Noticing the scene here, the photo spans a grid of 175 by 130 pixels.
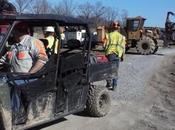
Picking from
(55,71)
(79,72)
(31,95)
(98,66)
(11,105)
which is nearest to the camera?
(11,105)

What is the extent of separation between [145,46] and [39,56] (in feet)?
88.9

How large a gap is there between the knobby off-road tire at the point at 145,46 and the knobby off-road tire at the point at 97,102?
80.4ft

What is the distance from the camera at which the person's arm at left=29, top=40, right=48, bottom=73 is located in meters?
7.58

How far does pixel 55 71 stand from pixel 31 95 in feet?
2.35

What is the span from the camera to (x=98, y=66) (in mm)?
9414

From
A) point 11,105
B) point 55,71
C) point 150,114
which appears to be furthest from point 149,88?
point 11,105

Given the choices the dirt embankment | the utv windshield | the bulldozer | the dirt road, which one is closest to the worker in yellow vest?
the utv windshield

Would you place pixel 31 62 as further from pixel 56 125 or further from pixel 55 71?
pixel 56 125

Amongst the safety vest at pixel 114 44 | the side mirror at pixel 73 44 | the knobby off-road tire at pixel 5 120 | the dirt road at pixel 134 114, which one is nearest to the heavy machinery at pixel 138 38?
the dirt road at pixel 134 114

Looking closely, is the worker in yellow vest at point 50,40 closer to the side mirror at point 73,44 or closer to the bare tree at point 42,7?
the side mirror at point 73,44

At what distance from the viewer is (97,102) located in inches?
371

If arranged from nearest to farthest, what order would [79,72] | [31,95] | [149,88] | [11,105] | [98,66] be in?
[11,105] < [31,95] < [79,72] < [98,66] < [149,88]

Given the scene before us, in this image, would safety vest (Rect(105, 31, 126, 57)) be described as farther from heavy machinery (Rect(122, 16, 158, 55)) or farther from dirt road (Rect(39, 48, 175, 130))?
Result: heavy machinery (Rect(122, 16, 158, 55))

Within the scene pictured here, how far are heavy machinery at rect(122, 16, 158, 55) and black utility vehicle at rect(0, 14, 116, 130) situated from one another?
80.3 feet
